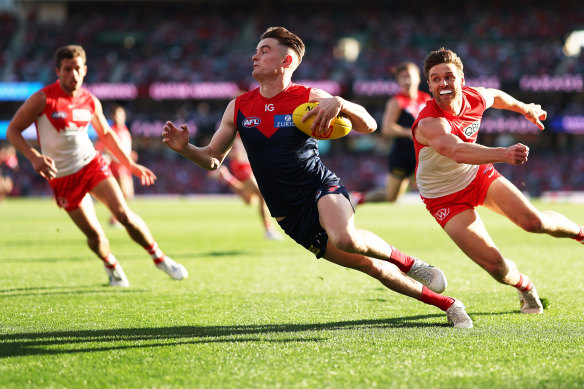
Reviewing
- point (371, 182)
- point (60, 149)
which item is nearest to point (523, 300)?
point (60, 149)

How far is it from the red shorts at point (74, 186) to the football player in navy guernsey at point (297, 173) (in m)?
2.18

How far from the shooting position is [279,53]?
4.78 m

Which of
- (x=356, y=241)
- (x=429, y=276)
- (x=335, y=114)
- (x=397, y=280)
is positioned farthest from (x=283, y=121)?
(x=429, y=276)

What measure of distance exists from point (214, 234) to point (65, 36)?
36859 millimetres

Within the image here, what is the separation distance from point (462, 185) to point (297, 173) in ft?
4.25

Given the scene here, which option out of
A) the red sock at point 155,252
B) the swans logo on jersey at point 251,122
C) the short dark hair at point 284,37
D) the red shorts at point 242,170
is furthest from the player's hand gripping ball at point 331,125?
the red shorts at point 242,170

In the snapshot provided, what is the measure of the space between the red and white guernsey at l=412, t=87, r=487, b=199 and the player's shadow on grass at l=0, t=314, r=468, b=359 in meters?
1.03

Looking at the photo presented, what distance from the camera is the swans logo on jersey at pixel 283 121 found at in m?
4.70

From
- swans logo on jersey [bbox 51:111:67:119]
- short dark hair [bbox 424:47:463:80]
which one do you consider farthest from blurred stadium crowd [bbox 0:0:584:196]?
short dark hair [bbox 424:47:463:80]

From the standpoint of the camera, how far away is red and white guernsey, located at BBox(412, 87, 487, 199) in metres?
4.99

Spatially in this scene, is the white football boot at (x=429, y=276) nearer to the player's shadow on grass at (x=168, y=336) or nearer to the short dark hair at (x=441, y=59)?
the player's shadow on grass at (x=168, y=336)

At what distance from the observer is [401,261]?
4625 mm

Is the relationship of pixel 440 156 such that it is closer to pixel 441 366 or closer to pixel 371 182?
pixel 441 366

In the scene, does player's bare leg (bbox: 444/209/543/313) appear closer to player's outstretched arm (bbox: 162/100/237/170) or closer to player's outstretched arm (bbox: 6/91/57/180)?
player's outstretched arm (bbox: 162/100/237/170)
